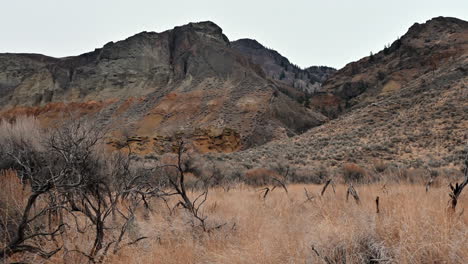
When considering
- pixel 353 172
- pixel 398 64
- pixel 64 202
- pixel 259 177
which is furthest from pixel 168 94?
pixel 398 64

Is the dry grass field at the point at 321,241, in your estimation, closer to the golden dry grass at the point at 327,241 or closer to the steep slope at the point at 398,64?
the golden dry grass at the point at 327,241

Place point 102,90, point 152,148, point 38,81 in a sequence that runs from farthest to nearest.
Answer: point 38,81 → point 102,90 → point 152,148

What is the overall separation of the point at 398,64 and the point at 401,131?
128 ft

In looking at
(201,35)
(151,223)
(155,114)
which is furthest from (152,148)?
(151,223)

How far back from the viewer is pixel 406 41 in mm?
59781

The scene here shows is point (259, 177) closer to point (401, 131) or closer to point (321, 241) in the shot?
point (321, 241)

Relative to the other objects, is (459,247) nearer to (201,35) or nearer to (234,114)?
(234,114)

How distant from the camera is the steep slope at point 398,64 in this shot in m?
51.4

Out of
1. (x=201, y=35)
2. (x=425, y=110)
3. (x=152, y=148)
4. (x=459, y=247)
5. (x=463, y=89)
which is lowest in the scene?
(x=152, y=148)

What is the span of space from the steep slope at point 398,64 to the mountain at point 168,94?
16.2m

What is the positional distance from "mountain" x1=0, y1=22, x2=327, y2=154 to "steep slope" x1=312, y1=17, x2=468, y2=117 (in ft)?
53.1

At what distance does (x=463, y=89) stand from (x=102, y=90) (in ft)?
135

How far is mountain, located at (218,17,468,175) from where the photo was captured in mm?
17250

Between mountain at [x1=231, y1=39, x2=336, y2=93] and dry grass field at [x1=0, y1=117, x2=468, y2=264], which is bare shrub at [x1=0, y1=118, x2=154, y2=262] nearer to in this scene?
dry grass field at [x1=0, y1=117, x2=468, y2=264]
